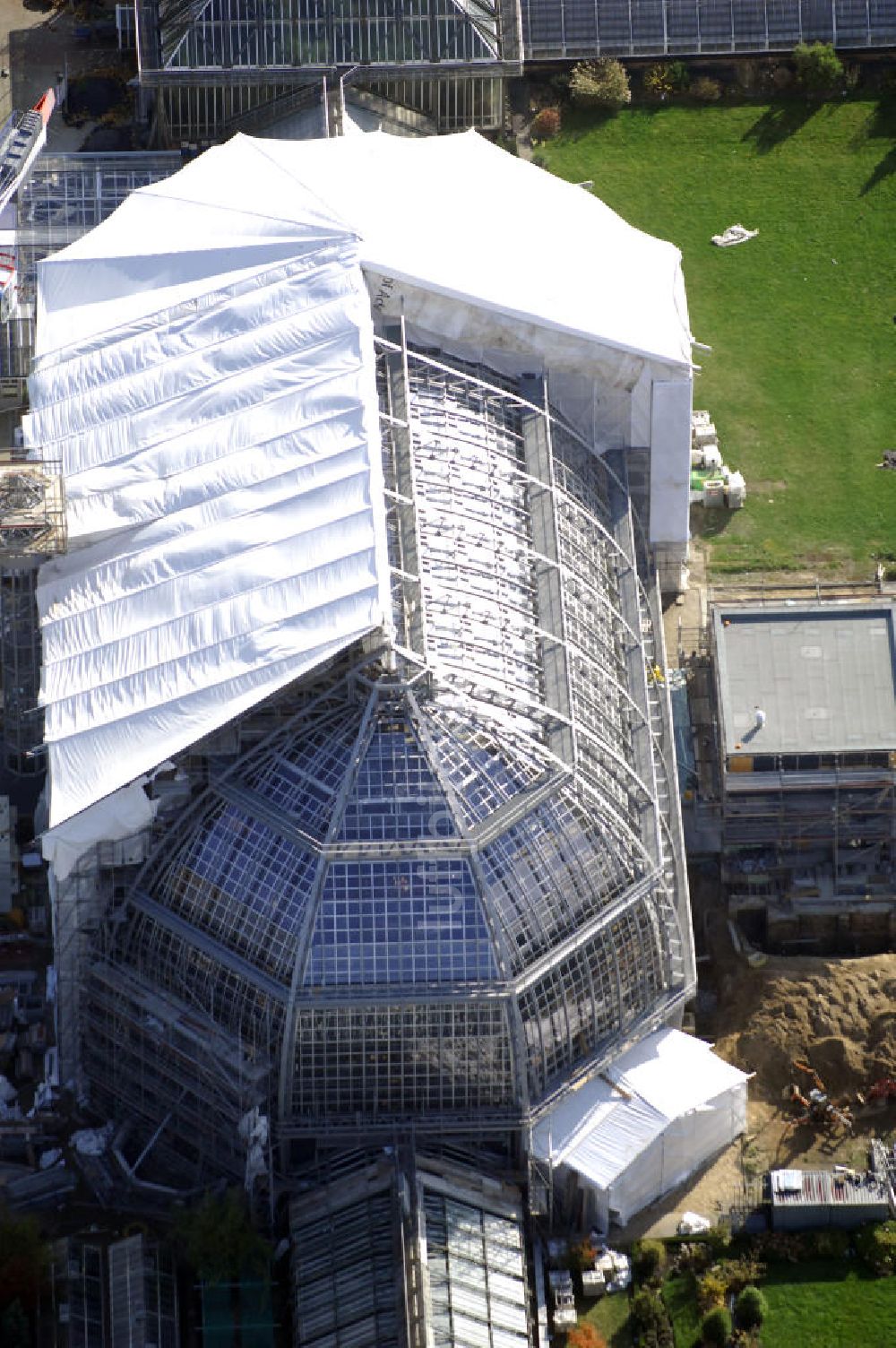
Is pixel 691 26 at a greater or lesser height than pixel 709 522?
greater

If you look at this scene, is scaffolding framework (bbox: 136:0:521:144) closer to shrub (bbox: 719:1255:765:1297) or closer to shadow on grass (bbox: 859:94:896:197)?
shadow on grass (bbox: 859:94:896:197)

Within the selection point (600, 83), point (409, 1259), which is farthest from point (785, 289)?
point (409, 1259)

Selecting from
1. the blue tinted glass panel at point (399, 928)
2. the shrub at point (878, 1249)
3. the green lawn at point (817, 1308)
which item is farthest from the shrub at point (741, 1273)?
the blue tinted glass panel at point (399, 928)

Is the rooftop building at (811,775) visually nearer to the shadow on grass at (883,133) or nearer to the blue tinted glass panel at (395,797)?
the blue tinted glass panel at (395,797)

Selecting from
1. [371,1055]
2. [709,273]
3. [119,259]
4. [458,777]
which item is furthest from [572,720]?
[709,273]

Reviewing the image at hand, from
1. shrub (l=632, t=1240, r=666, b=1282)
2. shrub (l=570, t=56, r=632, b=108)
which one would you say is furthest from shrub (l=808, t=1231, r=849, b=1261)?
shrub (l=570, t=56, r=632, b=108)

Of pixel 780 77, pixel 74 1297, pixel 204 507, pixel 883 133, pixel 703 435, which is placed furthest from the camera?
pixel 780 77

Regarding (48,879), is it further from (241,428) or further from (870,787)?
(870,787)

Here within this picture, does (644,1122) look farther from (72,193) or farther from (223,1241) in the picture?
(72,193)
